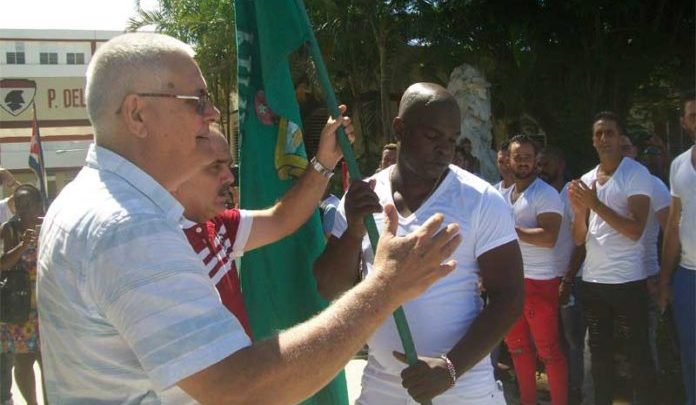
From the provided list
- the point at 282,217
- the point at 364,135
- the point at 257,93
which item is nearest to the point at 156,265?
the point at 282,217

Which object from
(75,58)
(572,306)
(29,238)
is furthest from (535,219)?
(75,58)

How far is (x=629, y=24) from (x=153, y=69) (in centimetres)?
1286

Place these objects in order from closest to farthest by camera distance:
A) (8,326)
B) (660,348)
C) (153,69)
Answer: (153,69) → (8,326) → (660,348)

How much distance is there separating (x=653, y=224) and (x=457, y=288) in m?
2.91

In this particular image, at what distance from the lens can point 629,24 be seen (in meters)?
13.0

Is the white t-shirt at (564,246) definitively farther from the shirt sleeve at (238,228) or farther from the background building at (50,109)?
the background building at (50,109)

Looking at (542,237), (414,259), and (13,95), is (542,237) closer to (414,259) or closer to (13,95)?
(414,259)

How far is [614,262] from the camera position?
4.91m

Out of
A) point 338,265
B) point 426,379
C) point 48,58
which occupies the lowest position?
point 48,58

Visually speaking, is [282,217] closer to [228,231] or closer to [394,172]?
[228,231]

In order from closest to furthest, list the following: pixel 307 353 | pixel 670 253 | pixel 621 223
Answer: pixel 307 353
pixel 670 253
pixel 621 223

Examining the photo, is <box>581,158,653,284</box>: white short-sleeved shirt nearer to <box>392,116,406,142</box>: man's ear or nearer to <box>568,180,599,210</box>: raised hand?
<box>568,180,599,210</box>: raised hand

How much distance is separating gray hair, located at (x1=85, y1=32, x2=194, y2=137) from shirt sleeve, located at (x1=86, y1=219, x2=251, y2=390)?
13.5 inches

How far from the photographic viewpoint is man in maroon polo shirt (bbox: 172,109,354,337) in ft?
8.96
